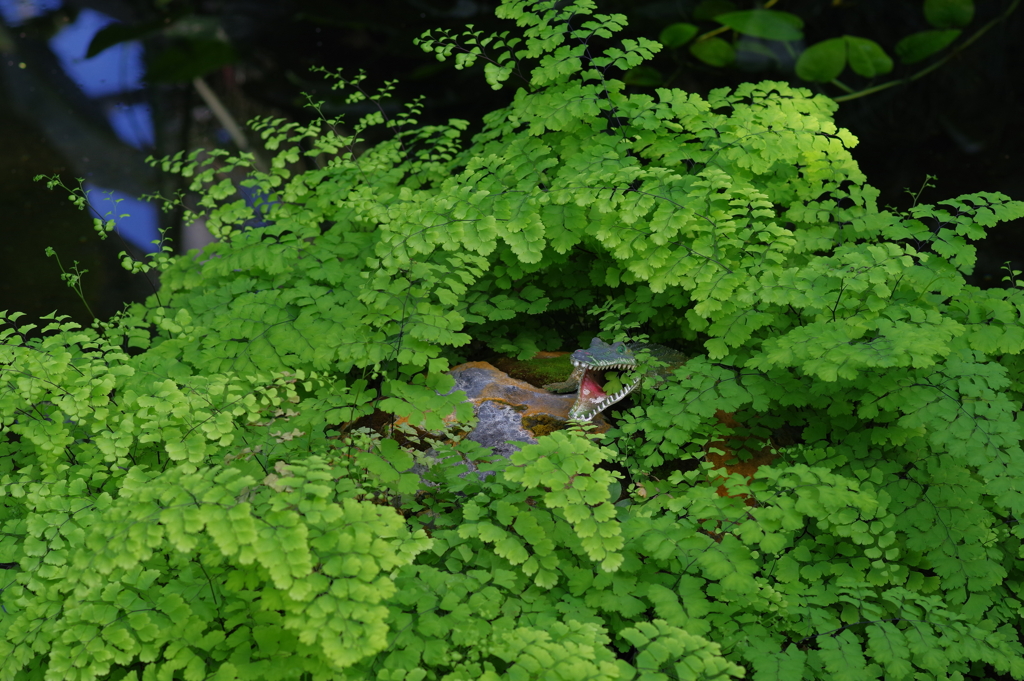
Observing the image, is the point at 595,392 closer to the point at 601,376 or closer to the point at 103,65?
the point at 601,376

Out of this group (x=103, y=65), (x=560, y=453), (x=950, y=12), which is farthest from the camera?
(x=103, y=65)

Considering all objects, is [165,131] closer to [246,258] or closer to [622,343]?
[246,258]

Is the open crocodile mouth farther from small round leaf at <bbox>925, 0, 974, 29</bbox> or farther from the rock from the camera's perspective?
small round leaf at <bbox>925, 0, 974, 29</bbox>

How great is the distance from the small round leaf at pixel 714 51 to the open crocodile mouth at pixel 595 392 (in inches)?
180

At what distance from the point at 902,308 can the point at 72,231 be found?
20.4ft

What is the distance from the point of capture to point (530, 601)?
245cm

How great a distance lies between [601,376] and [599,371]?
0.05 meters

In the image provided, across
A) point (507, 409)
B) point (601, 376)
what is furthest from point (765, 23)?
point (507, 409)

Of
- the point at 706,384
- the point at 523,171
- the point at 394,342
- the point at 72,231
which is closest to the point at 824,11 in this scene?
the point at 523,171

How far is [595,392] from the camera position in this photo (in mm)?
3357

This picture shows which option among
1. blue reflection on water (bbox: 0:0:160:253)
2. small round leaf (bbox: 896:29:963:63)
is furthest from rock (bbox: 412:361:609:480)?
blue reflection on water (bbox: 0:0:160:253)

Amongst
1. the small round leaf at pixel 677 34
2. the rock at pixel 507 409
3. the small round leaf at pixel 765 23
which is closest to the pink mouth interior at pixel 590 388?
the rock at pixel 507 409

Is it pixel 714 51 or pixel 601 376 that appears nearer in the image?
pixel 601 376

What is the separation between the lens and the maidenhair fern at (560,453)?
7.02 feet
